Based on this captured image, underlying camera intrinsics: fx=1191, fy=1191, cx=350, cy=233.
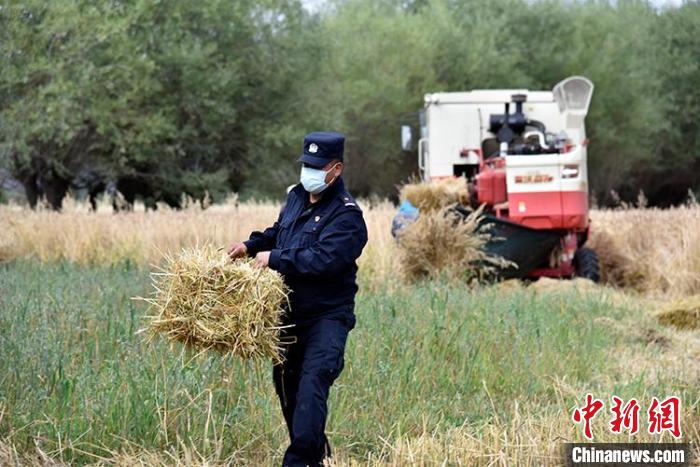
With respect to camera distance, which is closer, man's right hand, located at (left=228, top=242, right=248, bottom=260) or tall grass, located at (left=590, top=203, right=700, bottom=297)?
man's right hand, located at (left=228, top=242, right=248, bottom=260)

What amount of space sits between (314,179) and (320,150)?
16 centimetres

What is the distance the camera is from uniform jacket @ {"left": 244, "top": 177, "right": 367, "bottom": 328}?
20.1 feet

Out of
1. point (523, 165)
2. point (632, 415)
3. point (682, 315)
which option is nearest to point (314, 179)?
point (632, 415)

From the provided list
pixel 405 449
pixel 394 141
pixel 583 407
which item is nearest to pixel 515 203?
pixel 583 407

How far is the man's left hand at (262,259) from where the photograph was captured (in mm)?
6169

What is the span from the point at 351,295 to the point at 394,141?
4096 cm

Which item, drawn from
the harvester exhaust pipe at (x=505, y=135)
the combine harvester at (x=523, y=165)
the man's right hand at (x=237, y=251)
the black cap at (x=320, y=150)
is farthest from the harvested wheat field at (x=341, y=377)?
the harvester exhaust pipe at (x=505, y=135)

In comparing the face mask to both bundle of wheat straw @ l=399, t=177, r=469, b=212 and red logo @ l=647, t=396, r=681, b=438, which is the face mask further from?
bundle of wheat straw @ l=399, t=177, r=469, b=212

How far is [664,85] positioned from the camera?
5128 centimetres

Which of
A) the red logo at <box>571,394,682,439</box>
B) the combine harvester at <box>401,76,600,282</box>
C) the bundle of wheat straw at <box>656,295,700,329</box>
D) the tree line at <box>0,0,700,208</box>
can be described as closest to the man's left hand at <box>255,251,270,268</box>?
the red logo at <box>571,394,682,439</box>

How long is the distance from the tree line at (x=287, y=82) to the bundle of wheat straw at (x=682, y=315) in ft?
42.1

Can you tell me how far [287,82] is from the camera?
37906mm

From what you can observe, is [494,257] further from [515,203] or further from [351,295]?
[351,295]

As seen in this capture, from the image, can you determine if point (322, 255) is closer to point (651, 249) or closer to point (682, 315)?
point (682, 315)
